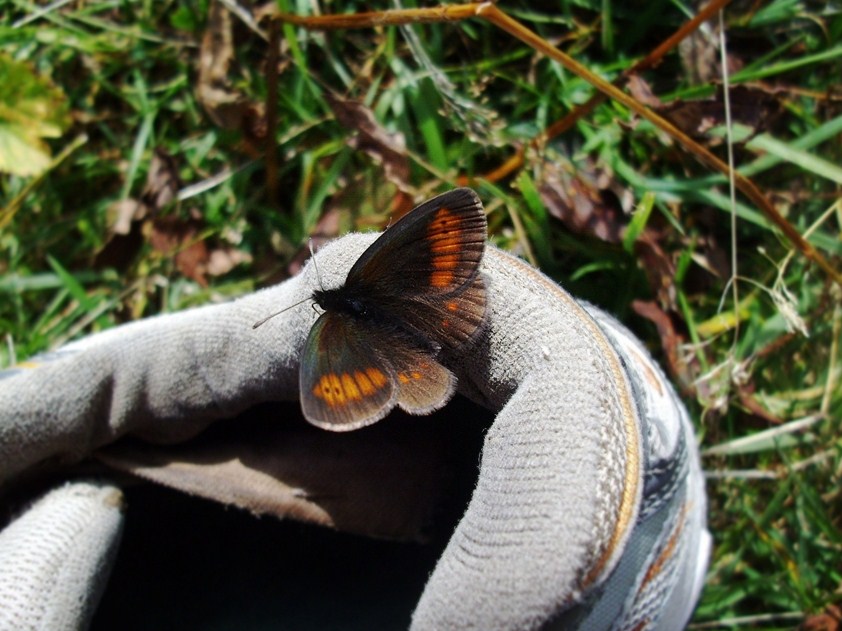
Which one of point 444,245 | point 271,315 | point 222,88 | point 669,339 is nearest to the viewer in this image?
point 444,245

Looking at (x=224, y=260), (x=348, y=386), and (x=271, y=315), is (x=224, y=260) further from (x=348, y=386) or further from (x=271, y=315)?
(x=348, y=386)

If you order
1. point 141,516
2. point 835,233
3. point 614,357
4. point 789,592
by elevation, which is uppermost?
point 614,357

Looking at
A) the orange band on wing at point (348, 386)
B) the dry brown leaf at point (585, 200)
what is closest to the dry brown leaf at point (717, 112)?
the dry brown leaf at point (585, 200)

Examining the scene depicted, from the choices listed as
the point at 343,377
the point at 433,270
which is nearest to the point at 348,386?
the point at 343,377

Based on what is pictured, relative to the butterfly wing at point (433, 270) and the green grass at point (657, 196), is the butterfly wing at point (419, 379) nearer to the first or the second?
the butterfly wing at point (433, 270)

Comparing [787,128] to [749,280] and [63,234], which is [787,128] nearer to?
[749,280]

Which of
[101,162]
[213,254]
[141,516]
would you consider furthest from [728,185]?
[101,162]

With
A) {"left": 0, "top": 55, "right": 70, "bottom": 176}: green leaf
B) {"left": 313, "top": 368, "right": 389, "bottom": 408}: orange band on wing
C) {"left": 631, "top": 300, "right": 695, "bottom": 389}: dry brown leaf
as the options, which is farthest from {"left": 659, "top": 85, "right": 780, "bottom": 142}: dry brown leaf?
{"left": 0, "top": 55, "right": 70, "bottom": 176}: green leaf
